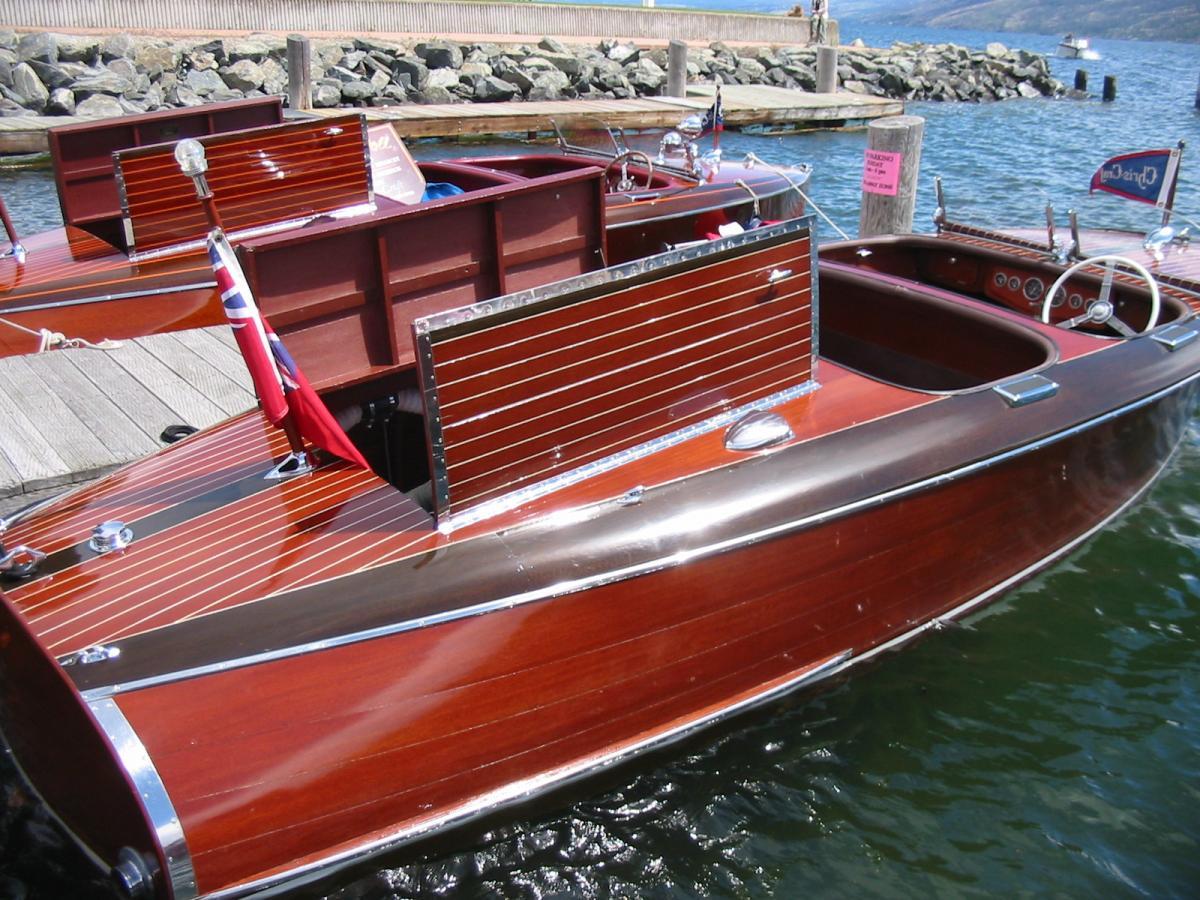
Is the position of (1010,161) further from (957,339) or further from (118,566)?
(118,566)

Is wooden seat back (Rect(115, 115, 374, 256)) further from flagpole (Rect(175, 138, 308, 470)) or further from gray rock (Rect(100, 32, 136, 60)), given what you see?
gray rock (Rect(100, 32, 136, 60))

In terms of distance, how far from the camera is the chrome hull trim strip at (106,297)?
6477mm

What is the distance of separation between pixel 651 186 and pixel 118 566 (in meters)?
6.26

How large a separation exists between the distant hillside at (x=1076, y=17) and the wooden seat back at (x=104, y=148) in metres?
93.3

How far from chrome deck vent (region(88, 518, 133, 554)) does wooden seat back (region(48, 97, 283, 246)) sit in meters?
4.59

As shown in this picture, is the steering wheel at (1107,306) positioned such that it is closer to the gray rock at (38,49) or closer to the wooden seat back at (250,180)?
the wooden seat back at (250,180)

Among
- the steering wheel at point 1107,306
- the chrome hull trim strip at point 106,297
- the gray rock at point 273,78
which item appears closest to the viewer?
the steering wheel at point 1107,306

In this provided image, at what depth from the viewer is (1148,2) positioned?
11388 centimetres

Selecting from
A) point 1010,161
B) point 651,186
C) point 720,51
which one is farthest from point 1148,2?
point 651,186

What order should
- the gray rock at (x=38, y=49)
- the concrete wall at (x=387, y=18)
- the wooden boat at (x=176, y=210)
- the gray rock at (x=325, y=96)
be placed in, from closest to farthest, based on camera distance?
the wooden boat at (x=176, y=210)
the gray rock at (x=38, y=49)
the gray rock at (x=325, y=96)
the concrete wall at (x=387, y=18)

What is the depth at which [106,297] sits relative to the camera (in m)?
6.62

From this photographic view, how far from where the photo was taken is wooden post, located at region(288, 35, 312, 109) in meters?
16.6

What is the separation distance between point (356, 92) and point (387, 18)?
21.7 feet

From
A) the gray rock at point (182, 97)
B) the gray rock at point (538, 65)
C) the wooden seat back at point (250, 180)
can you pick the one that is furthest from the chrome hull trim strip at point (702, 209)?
the gray rock at point (538, 65)
